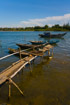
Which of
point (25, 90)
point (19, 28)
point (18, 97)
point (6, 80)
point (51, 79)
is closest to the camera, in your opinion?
point (6, 80)

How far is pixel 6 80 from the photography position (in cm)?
521

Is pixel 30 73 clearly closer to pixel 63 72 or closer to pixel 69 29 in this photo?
pixel 63 72

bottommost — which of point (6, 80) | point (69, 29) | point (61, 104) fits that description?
point (61, 104)

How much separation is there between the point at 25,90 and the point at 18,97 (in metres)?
0.80

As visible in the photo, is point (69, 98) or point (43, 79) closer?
point (69, 98)

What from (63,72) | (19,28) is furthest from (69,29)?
(63,72)

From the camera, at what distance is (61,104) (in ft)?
17.3

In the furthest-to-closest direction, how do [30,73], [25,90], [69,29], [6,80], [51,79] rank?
[69,29]
[30,73]
[51,79]
[25,90]
[6,80]

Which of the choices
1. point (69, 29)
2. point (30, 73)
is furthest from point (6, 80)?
point (69, 29)

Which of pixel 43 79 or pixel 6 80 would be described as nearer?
pixel 6 80

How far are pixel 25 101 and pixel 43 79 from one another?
8.95ft

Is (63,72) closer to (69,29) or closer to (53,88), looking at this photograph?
(53,88)

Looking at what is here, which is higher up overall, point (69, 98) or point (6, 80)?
point (6, 80)

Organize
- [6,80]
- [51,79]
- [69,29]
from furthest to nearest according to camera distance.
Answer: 1. [69,29]
2. [51,79]
3. [6,80]
